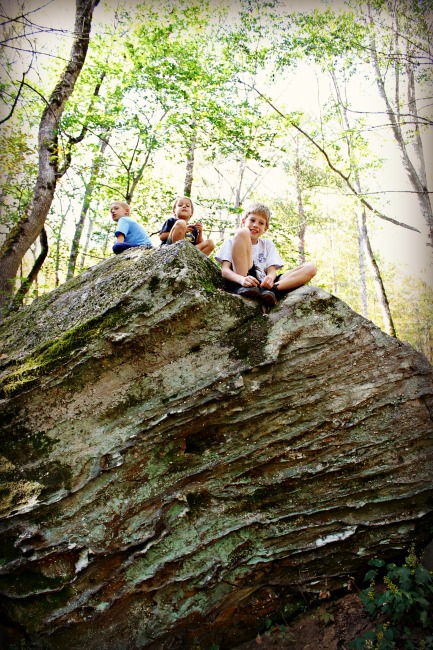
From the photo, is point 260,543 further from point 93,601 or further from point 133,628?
point 93,601

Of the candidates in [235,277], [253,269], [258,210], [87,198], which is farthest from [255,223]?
[87,198]

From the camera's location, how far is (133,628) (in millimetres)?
3447

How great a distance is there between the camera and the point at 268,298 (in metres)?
4.16

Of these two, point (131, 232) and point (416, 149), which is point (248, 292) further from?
point (416, 149)

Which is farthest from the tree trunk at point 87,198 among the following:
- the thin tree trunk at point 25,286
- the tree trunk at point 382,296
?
the tree trunk at point 382,296

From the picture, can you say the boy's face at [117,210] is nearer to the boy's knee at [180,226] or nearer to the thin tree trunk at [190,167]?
the boy's knee at [180,226]

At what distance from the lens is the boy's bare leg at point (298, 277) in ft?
14.3

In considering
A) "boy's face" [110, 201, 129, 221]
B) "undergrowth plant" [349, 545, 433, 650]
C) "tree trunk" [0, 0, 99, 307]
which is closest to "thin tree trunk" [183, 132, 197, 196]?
"tree trunk" [0, 0, 99, 307]

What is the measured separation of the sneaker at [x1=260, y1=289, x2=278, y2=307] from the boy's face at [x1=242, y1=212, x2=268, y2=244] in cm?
94

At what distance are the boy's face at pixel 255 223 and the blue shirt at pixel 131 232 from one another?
1.69 metres

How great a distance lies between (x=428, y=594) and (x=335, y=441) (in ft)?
4.89

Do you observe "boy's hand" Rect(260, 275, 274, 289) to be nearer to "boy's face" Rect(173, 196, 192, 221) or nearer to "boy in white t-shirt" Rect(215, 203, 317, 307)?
"boy in white t-shirt" Rect(215, 203, 317, 307)

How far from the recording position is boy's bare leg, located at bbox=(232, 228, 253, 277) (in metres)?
4.28

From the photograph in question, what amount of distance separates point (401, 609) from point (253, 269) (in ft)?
12.2
